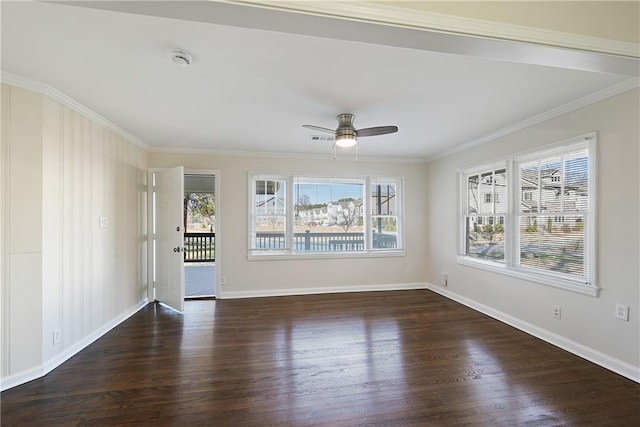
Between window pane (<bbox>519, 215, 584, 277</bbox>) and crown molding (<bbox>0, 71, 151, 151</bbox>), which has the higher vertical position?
crown molding (<bbox>0, 71, 151, 151</bbox>)

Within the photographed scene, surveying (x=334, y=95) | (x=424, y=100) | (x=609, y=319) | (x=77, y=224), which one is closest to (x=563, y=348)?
(x=609, y=319)

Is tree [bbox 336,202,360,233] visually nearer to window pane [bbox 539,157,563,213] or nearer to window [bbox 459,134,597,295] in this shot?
window [bbox 459,134,597,295]

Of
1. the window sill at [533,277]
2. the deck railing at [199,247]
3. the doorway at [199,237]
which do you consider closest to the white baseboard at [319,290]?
the doorway at [199,237]

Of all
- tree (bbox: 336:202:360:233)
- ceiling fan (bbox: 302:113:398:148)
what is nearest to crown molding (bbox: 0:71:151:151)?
ceiling fan (bbox: 302:113:398:148)

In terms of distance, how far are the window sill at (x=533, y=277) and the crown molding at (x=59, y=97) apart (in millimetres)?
5063

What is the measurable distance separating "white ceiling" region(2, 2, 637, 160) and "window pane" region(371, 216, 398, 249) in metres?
2.07

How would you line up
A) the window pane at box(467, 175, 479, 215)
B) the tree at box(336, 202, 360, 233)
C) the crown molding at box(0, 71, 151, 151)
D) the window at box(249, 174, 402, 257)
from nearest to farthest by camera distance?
the crown molding at box(0, 71, 151, 151) → the window pane at box(467, 175, 479, 215) → the window at box(249, 174, 402, 257) → the tree at box(336, 202, 360, 233)

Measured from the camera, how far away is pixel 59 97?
2688mm

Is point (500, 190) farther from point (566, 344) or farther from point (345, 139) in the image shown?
point (345, 139)

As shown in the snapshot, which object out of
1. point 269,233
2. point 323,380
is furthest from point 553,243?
point 269,233

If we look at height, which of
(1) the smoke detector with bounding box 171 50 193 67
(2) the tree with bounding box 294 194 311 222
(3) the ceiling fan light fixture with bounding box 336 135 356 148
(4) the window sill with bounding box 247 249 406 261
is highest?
(1) the smoke detector with bounding box 171 50 193 67

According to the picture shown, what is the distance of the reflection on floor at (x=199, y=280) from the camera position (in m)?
5.28

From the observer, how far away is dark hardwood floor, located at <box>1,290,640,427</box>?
2.04m

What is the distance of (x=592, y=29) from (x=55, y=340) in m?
4.32
